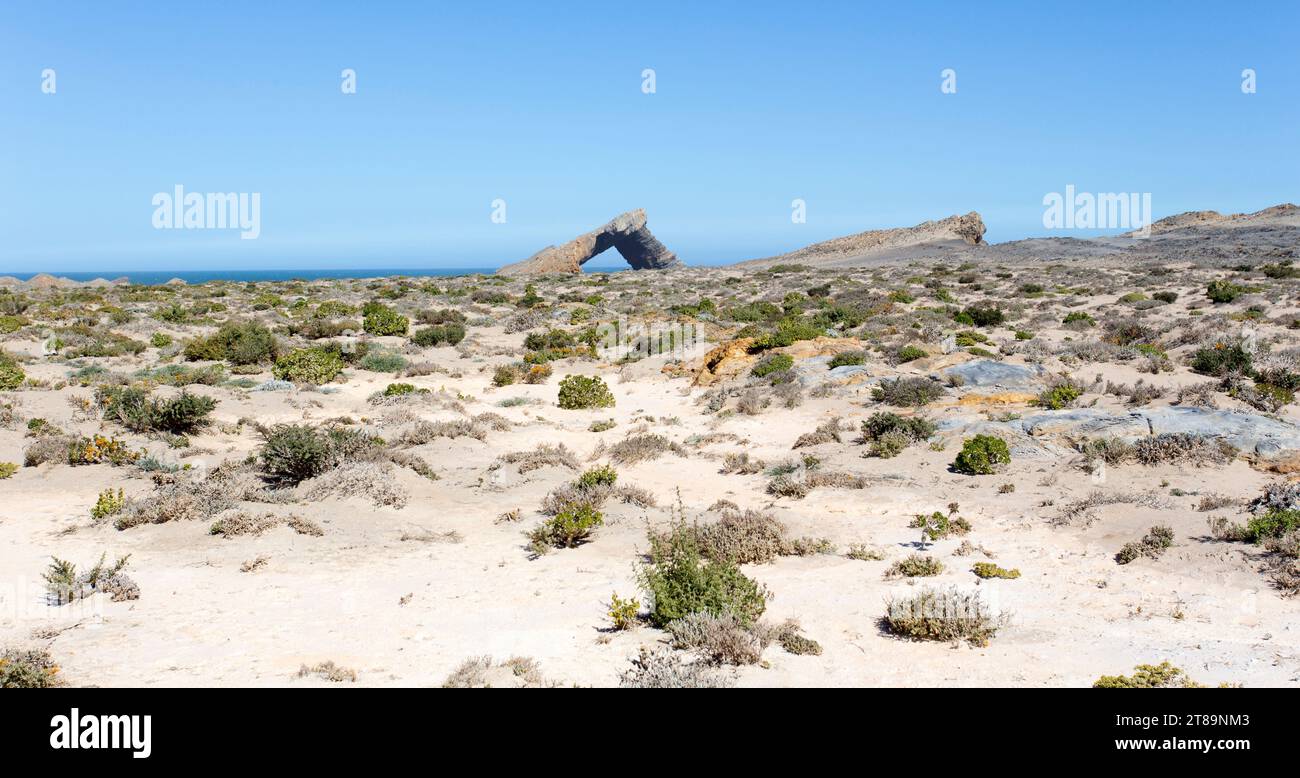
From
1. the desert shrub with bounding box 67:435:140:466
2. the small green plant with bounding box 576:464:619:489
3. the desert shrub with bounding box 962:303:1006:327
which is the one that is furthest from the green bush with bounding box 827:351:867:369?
the desert shrub with bounding box 67:435:140:466

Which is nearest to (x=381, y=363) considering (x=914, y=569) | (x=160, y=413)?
(x=160, y=413)

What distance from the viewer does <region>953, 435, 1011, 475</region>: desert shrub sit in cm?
1088

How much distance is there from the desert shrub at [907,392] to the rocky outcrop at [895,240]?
52576mm

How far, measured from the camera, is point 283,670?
18.7 feet

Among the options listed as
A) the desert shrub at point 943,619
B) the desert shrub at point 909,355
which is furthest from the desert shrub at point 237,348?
the desert shrub at point 943,619

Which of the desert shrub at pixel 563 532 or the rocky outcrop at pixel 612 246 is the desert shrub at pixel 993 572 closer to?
the desert shrub at pixel 563 532

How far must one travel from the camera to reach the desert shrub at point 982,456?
10883mm

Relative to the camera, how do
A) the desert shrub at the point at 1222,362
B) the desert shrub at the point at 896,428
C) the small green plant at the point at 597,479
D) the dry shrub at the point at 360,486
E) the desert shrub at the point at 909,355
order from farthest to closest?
1. the desert shrub at the point at 909,355
2. the desert shrub at the point at 1222,362
3. the desert shrub at the point at 896,428
4. the small green plant at the point at 597,479
5. the dry shrub at the point at 360,486

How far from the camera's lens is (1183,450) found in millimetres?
10562

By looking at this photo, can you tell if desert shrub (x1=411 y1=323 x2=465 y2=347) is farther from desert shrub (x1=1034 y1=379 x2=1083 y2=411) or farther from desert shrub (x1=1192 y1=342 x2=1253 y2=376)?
desert shrub (x1=1192 y1=342 x2=1253 y2=376)

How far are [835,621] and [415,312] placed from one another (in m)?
27.6

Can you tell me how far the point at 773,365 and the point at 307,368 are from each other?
481 inches
